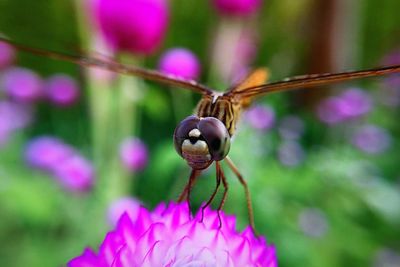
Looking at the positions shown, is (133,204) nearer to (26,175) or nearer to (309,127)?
(26,175)

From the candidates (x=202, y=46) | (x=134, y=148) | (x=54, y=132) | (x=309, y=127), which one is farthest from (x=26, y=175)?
(x=202, y=46)

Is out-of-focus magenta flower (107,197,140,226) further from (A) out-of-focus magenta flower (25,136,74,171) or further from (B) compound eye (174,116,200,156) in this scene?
(B) compound eye (174,116,200,156)

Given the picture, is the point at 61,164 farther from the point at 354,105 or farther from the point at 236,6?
the point at 354,105

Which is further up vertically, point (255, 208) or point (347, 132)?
point (347, 132)

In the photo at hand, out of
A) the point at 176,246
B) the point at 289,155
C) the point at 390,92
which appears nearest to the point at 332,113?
the point at 289,155

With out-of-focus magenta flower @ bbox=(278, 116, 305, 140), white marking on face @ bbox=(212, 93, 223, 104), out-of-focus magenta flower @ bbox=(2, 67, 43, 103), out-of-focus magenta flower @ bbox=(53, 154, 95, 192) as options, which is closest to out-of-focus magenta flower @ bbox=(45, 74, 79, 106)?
out-of-focus magenta flower @ bbox=(2, 67, 43, 103)

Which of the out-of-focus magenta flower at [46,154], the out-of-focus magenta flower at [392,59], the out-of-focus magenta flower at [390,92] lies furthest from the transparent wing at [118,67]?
the out-of-focus magenta flower at [392,59]

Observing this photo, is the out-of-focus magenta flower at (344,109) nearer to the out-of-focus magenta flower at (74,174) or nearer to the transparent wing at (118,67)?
the out-of-focus magenta flower at (74,174)
